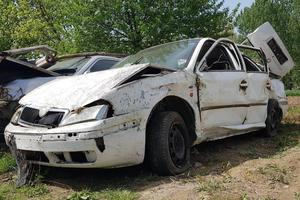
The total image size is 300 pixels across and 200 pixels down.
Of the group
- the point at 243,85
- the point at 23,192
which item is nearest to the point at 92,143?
the point at 23,192

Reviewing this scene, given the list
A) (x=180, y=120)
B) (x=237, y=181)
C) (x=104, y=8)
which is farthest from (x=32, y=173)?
(x=104, y=8)

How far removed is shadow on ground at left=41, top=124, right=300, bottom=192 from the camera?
16.3 ft

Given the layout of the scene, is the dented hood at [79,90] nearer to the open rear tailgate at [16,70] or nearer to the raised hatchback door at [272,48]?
the open rear tailgate at [16,70]

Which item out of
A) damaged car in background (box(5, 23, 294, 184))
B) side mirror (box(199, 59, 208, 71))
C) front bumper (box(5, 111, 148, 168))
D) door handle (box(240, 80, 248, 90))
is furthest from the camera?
door handle (box(240, 80, 248, 90))

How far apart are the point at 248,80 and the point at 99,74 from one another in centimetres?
253

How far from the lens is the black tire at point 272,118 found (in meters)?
7.84

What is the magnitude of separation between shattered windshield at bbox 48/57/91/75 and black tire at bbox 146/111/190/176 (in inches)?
130

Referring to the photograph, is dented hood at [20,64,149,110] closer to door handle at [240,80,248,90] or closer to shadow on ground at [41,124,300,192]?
shadow on ground at [41,124,300,192]

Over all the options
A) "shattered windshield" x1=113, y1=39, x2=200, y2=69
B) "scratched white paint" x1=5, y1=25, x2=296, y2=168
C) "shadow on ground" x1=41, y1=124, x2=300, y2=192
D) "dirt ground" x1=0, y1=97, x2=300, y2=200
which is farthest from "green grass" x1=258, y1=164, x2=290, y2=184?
"shattered windshield" x1=113, y1=39, x2=200, y2=69

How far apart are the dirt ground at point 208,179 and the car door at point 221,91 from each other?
16.9 inches

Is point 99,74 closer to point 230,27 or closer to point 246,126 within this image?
point 246,126

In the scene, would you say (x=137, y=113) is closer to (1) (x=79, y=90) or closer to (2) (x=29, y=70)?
(1) (x=79, y=90)

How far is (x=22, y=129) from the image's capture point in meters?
5.04

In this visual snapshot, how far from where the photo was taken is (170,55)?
6234mm
